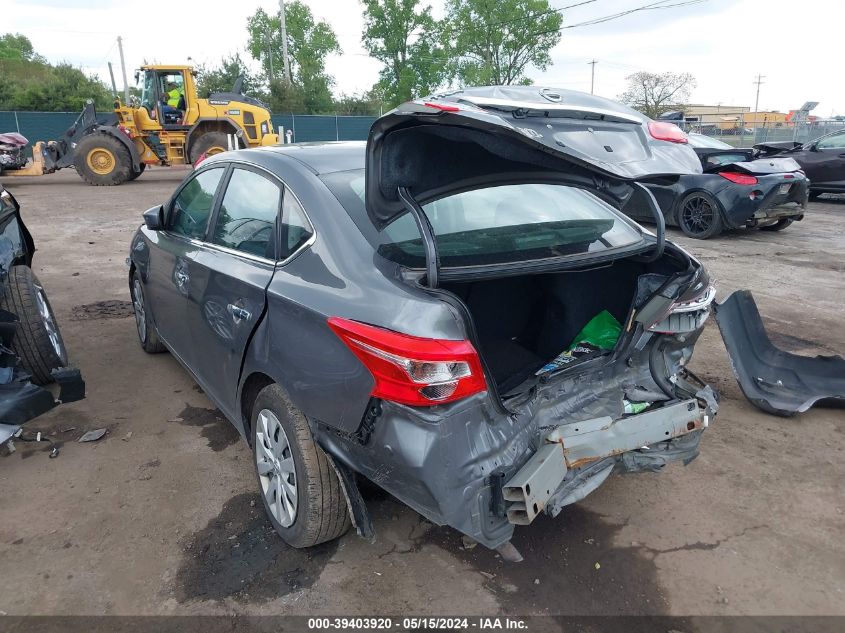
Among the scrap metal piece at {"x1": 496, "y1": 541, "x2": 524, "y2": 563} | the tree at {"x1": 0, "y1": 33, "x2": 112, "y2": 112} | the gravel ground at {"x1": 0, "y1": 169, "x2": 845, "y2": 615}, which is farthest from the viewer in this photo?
the tree at {"x1": 0, "y1": 33, "x2": 112, "y2": 112}

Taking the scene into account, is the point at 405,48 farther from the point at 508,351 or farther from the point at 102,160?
the point at 508,351

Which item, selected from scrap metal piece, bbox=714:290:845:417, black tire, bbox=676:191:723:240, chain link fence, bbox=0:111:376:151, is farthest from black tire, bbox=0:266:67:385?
chain link fence, bbox=0:111:376:151

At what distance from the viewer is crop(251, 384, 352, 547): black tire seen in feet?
7.57

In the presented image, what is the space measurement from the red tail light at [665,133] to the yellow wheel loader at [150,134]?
50.6 ft

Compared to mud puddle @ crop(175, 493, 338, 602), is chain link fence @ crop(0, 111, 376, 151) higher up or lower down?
higher up

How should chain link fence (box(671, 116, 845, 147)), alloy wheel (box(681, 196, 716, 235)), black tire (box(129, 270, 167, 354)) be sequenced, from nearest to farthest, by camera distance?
black tire (box(129, 270, 167, 354)) < alloy wheel (box(681, 196, 716, 235)) < chain link fence (box(671, 116, 845, 147))

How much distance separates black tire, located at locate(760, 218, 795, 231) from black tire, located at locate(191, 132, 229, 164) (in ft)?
42.3

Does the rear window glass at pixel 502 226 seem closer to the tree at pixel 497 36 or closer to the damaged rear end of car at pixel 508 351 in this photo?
the damaged rear end of car at pixel 508 351

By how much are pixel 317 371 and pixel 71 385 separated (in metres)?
1.77

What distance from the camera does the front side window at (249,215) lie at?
8.77 feet

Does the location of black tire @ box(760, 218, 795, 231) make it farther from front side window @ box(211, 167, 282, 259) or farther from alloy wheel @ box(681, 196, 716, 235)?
front side window @ box(211, 167, 282, 259)

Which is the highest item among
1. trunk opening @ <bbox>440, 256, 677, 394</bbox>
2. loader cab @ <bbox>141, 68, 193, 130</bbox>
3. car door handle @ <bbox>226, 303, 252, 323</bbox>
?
loader cab @ <bbox>141, 68, 193, 130</bbox>

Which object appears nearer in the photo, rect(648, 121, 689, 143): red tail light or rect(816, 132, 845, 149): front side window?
rect(648, 121, 689, 143): red tail light

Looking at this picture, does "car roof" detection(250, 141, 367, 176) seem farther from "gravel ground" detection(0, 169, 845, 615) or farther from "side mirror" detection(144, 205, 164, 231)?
"gravel ground" detection(0, 169, 845, 615)
